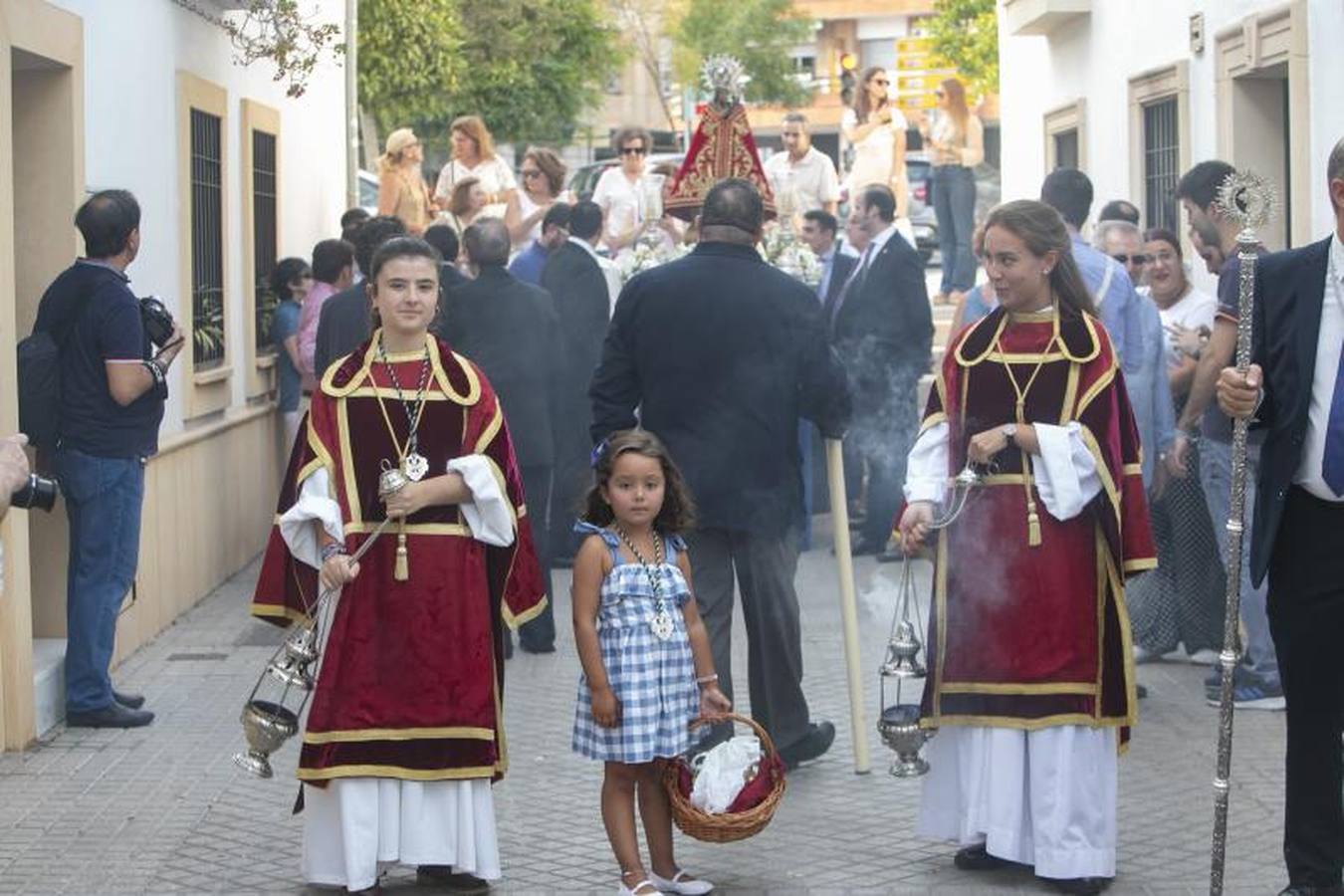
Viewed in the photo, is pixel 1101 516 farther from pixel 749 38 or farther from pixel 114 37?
pixel 749 38

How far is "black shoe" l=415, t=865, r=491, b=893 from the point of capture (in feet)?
23.5

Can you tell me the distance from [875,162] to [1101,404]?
552 inches

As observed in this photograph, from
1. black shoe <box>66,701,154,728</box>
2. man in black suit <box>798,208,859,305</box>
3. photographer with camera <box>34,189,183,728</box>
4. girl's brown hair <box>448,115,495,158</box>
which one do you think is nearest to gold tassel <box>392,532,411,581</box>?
photographer with camera <box>34,189,183,728</box>

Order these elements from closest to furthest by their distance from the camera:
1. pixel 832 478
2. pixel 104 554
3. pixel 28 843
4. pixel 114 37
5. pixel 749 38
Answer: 1. pixel 28 843
2. pixel 832 478
3. pixel 104 554
4. pixel 114 37
5. pixel 749 38

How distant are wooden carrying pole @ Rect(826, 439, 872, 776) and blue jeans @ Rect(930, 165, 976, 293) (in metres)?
16.2

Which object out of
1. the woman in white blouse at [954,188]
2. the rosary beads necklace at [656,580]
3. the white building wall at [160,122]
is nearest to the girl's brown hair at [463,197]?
the white building wall at [160,122]

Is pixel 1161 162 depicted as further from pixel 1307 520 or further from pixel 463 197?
pixel 1307 520

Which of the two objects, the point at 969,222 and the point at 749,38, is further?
the point at 749,38

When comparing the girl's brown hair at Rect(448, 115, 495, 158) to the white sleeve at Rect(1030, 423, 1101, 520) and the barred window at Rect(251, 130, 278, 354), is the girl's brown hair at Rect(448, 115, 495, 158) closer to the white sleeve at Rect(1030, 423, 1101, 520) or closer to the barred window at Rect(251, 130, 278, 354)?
the barred window at Rect(251, 130, 278, 354)

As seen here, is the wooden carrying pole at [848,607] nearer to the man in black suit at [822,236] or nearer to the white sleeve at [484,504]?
the white sleeve at [484,504]

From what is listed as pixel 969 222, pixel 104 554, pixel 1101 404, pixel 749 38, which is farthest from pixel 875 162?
pixel 749 38

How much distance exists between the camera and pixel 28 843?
25.9 ft

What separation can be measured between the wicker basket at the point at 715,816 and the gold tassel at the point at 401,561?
901 millimetres

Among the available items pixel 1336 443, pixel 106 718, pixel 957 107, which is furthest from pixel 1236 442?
pixel 957 107
